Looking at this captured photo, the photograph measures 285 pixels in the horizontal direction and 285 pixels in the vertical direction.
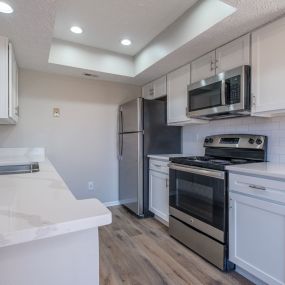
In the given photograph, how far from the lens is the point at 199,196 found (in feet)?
6.78

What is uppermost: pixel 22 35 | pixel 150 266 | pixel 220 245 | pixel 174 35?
pixel 174 35

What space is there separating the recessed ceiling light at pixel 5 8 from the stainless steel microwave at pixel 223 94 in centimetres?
183

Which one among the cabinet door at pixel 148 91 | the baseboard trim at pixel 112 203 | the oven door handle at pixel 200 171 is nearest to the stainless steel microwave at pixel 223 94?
the oven door handle at pixel 200 171

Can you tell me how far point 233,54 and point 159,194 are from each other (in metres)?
1.84

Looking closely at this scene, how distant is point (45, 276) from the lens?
2.25ft

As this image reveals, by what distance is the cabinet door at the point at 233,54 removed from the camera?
194 centimetres

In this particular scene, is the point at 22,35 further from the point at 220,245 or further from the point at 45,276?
the point at 220,245

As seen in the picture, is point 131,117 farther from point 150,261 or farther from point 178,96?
point 150,261

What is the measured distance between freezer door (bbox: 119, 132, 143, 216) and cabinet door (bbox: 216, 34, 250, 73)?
4.45ft

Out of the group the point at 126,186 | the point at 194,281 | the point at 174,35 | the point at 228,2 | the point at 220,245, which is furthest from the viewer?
the point at 126,186

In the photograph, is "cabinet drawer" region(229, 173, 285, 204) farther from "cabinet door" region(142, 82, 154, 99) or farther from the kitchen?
"cabinet door" region(142, 82, 154, 99)

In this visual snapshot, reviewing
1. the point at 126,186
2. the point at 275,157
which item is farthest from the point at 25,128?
the point at 275,157

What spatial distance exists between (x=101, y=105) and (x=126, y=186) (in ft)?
4.47

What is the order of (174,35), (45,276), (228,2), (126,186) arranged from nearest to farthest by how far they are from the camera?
(45,276) → (228,2) → (174,35) → (126,186)
